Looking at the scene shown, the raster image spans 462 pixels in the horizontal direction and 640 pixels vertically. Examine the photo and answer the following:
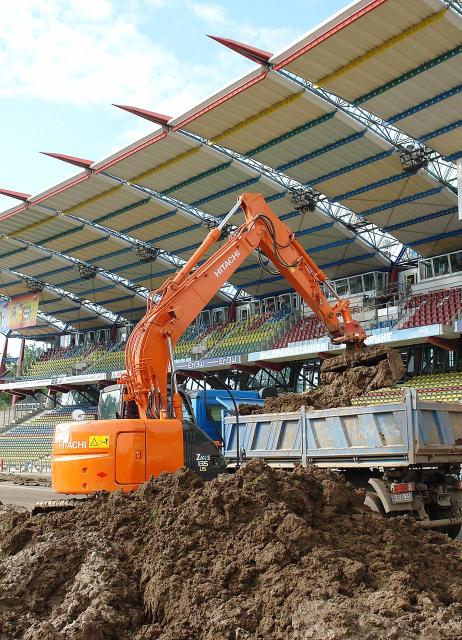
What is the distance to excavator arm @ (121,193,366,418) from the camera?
361 inches

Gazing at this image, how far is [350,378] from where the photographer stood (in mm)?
12047

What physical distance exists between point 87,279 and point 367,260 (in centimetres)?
1757

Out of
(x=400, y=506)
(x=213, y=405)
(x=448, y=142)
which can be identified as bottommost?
(x=400, y=506)

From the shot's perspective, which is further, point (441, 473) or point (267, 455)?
point (267, 455)

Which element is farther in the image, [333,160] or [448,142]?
[333,160]

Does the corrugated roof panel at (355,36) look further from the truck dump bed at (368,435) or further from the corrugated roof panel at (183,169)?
the truck dump bed at (368,435)

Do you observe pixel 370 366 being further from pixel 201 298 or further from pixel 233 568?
pixel 233 568

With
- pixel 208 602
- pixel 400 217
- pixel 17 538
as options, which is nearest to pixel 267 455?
pixel 17 538

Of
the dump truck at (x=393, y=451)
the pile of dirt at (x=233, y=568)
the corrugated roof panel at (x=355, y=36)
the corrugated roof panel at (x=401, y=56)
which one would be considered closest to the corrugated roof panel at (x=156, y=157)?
the corrugated roof panel at (x=355, y=36)

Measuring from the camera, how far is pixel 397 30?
56.2ft

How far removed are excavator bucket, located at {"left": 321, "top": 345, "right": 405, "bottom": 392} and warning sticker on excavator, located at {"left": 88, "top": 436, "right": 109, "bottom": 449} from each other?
542 centimetres

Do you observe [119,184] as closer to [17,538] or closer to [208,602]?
[17,538]

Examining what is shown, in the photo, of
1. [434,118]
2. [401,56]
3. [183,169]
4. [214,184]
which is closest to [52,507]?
[401,56]

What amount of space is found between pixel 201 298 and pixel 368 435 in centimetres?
354
